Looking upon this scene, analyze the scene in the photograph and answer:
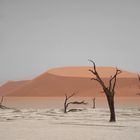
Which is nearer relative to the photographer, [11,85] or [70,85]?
[70,85]

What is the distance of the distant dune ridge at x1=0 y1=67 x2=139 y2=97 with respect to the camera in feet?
341

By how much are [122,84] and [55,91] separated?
847 inches

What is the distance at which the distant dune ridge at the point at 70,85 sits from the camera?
10406 cm

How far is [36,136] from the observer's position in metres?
13.7

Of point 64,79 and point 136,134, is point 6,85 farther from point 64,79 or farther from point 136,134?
point 136,134

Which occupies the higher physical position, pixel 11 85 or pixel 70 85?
pixel 11 85

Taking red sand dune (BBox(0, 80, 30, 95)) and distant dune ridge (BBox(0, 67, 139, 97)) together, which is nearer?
distant dune ridge (BBox(0, 67, 139, 97))

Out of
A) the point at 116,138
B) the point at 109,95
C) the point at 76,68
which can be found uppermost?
the point at 76,68

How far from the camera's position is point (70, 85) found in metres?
115

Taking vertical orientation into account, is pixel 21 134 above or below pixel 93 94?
below

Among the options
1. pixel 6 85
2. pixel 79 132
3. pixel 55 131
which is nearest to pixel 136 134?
pixel 79 132

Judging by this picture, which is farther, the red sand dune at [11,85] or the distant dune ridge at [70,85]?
the red sand dune at [11,85]

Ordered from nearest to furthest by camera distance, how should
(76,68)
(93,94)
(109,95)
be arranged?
(109,95)
(93,94)
(76,68)

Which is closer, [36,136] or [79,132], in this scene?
[36,136]
